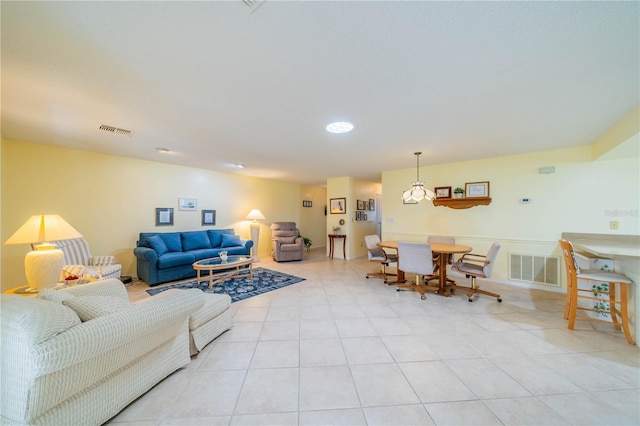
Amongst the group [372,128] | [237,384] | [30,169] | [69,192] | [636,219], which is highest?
[372,128]

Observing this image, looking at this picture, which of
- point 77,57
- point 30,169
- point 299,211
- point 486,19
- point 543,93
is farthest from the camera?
point 299,211

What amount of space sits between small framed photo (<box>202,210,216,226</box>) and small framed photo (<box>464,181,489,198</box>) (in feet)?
18.9

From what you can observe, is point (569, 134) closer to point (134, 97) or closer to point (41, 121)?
point (134, 97)

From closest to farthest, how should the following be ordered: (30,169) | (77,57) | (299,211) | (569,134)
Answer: (77,57), (569,134), (30,169), (299,211)

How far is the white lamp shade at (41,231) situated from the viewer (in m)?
2.04

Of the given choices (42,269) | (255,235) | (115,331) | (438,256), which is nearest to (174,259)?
(42,269)

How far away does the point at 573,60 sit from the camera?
63.4 inches

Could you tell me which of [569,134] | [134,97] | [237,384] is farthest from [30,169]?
[569,134]

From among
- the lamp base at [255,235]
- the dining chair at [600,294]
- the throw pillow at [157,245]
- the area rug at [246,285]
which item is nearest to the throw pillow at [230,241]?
the lamp base at [255,235]

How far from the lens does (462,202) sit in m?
4.53

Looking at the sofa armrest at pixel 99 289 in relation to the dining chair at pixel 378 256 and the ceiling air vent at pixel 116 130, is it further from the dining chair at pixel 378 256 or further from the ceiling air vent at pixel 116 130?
the dining chair at pixel 378 256

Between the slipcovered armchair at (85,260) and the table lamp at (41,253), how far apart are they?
38.0 inches

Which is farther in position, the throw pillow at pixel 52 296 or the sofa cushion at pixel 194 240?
the sofa cushion at pixel 194 240

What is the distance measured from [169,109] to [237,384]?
2.64 m
